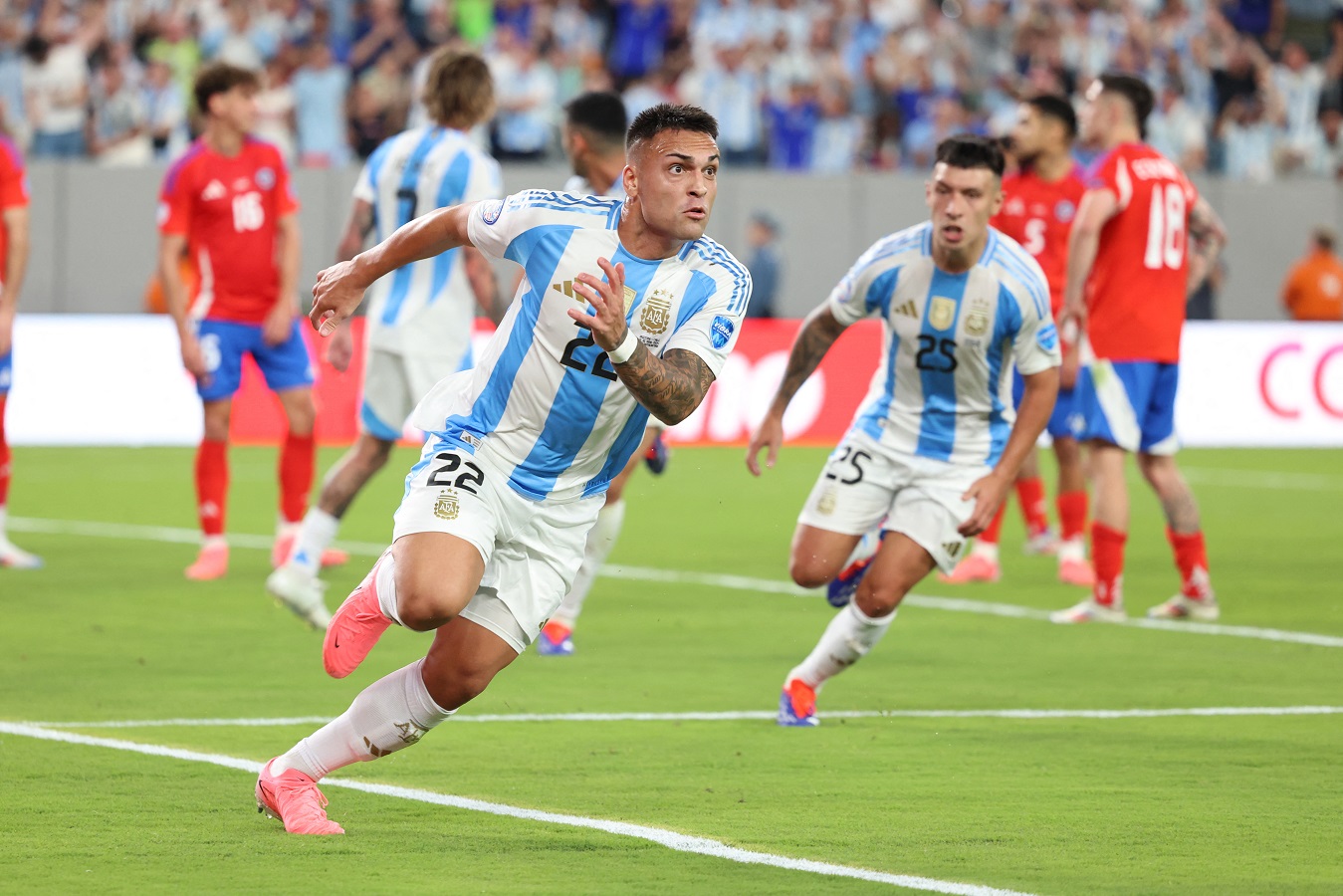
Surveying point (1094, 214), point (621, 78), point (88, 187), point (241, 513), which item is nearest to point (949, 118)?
point (621, 78)

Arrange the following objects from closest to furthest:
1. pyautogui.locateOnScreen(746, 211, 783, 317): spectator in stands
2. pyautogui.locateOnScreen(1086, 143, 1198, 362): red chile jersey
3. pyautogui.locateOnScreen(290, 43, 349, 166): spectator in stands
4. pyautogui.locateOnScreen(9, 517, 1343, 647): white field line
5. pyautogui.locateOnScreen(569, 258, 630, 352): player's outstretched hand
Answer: pyautogui.locateOnScreen(569, 258, 630, 352): player's outstretched hand → pyautogui.locateOnScreen(9, 517, 1343, 647): white field line → pyautogui.locateOnScreen(1086, 143, 1198, 362): red chile jersey → pyautogui.locateOnScreen(290, 43, 349, 166): spectator in stands → pyautogui.locateOnScreen(746, 211, 783, 317): spectator in stands

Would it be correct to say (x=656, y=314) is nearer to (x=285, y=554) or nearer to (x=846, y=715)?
(x=846, y=715)

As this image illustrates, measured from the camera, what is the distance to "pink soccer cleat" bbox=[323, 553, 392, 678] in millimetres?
5043

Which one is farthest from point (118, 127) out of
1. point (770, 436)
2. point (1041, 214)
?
point (770, 436)

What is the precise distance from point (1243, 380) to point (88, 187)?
1203 cm

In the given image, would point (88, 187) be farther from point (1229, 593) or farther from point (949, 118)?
point (1229, 593)

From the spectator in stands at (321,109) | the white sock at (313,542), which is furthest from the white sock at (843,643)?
the spectator in stands at (321,109)

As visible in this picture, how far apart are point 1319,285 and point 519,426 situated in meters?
19.2

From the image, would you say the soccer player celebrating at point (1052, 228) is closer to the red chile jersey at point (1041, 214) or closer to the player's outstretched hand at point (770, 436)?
the red chile jersey at point (1041, 214)

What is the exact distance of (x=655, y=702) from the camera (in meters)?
7.23

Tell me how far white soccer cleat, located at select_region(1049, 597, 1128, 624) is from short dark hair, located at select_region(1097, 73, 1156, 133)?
93.0 inches

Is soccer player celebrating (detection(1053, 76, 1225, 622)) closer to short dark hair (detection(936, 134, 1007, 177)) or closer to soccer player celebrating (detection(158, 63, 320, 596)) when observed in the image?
short dark hair (detection(936, 134, 1007, 177))

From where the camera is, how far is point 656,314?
16.9 ft

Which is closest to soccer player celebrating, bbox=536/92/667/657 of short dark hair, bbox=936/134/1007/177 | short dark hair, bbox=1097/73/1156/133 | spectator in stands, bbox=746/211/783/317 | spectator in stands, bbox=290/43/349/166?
short dark hair, bbox=936/134/1007/177
